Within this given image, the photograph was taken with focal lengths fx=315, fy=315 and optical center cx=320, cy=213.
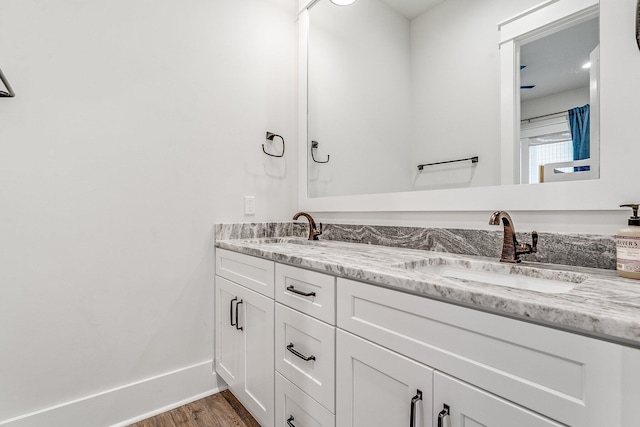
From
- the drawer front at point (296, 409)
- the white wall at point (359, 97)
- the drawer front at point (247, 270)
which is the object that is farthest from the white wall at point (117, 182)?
the drawer front at point (296, 409)

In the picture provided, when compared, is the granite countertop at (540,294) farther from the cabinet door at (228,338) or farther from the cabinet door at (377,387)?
the cabinet door at (228,338)

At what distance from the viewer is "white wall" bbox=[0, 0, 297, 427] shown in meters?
1.30

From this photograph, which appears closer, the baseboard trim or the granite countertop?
the granite countertop

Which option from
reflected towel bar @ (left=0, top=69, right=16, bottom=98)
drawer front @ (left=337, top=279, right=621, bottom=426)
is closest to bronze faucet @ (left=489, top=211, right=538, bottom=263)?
drawer front @ (left=337, top=279, right=621, bottom=426)

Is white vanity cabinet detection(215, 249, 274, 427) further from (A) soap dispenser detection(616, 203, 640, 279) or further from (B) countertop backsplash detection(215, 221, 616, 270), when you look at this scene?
(A) soap dispenser detection(616, 203, 640, 279)

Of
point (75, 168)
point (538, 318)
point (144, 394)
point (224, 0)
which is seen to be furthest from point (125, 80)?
point (538, 318)

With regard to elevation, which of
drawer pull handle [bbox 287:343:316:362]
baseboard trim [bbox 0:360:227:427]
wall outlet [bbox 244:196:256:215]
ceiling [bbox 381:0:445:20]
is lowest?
baseboard trim [bbox 0:360:227:427]

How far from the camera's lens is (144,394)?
1555mm

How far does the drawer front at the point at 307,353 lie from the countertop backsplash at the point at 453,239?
65cm

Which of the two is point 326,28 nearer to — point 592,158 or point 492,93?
point 492,93

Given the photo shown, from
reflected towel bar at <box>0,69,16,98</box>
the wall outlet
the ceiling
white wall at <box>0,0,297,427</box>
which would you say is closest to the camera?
reflected towel bar at <box>0,69,16,98</box>

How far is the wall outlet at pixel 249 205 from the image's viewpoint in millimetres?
1896

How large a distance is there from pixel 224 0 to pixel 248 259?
1497 mm

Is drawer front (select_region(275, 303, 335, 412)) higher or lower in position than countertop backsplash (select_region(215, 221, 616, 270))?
lower
